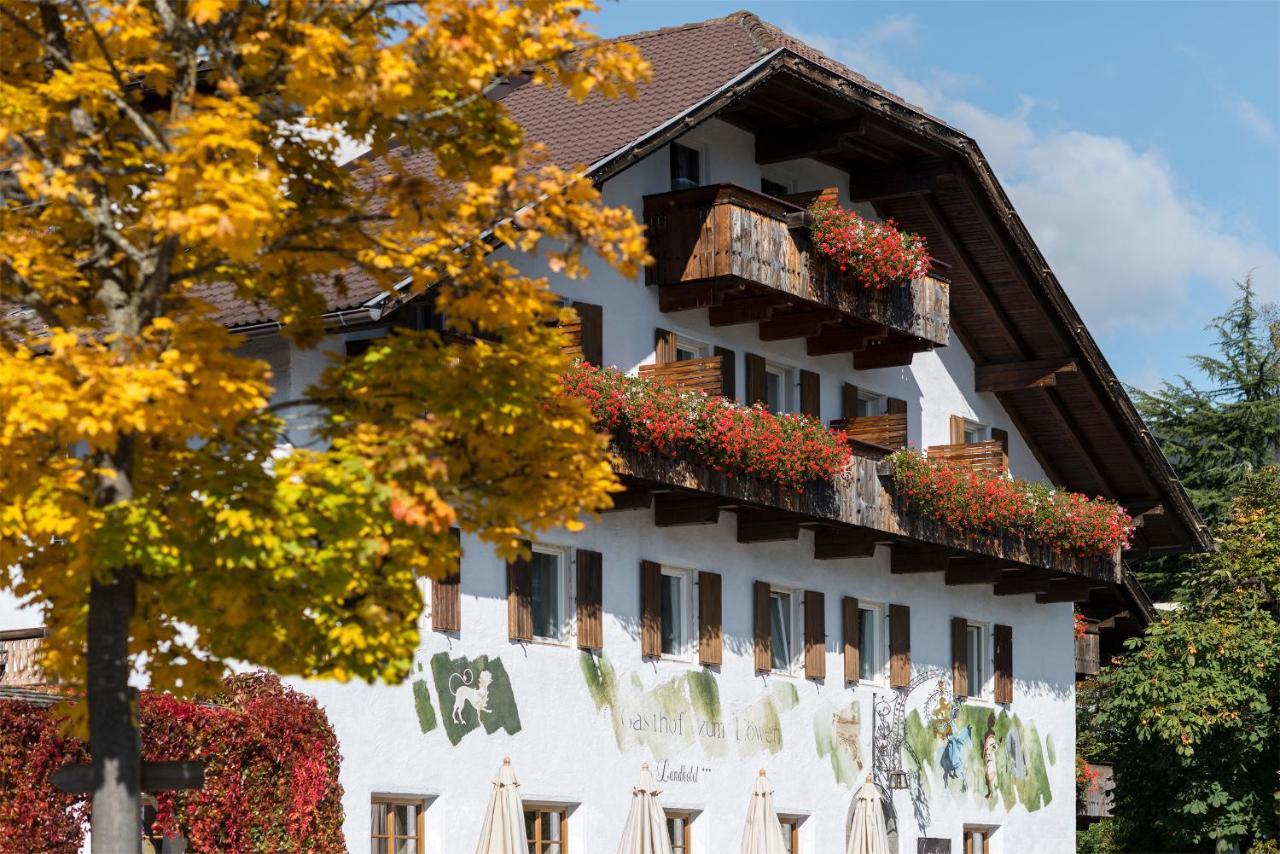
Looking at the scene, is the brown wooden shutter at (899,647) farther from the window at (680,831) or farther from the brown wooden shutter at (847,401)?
the window at (680,831)

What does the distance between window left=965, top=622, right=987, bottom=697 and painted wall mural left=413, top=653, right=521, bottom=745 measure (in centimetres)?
1042

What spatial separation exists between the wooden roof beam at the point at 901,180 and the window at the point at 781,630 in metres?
5.53

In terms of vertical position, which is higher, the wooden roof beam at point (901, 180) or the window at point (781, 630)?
the wooden roof beam at point (901, 180)

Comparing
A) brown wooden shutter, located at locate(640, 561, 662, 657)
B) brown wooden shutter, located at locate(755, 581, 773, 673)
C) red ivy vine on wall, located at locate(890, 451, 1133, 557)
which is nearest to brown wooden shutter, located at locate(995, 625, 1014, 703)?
red ivy vine on wall, located at locate(890, 451, 1133, 557)

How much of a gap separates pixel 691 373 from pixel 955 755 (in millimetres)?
8279

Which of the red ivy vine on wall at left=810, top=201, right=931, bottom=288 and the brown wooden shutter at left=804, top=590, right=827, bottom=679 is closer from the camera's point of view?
the red ivy vine on wall at left=810, top=201, right=931, bottom=288

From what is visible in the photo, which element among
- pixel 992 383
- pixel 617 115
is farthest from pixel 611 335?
pixel 992 383

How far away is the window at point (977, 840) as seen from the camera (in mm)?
31406

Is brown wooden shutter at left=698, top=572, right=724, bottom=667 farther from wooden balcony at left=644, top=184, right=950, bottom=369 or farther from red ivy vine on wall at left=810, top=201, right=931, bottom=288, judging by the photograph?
red ivy vine on wall at left=810, top=201, right=931, bottom=288

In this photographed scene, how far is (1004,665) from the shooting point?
3266 centimetres

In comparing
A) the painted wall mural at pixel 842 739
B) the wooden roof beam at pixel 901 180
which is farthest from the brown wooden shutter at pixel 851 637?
the wooden roof beam at pixel 901 180

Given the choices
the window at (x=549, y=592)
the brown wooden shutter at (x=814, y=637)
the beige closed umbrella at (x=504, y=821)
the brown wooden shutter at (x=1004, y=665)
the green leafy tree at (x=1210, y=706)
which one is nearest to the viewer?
the beige closed umbrella at (x=504, y=821)

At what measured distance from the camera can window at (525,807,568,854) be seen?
23.7m

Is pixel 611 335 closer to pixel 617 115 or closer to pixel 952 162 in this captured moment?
pixel 617 115
